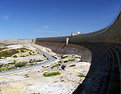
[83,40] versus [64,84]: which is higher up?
[83,40]

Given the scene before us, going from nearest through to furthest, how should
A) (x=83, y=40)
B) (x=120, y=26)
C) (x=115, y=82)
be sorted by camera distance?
1. (x=115, y=82)
2. (x=120, y=26)
3. (x=83, y=40)

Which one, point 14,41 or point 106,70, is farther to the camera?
A: point 14,41

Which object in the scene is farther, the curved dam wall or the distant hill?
the distant hill

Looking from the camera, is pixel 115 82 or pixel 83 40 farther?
pixel 83 40

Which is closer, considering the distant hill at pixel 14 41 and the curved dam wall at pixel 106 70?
the curved dam wall at pixel 106 70

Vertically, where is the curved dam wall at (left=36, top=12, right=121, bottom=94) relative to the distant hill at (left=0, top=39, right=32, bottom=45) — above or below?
below

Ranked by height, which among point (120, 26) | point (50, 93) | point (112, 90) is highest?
point (120, 26)

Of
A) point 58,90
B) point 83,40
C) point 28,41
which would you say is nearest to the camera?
→ point 58,90

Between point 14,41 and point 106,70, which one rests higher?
point 14,41

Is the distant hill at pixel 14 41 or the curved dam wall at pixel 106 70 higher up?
the distant hill at pixel 14 41

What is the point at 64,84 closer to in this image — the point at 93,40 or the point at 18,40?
the point at 93,40

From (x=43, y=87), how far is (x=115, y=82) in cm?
670

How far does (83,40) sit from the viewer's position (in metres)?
47.4

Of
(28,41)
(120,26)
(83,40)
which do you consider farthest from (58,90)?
(28,41)
